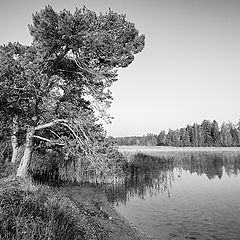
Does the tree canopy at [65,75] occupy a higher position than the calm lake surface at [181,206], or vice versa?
the tree canopy at [65,75]

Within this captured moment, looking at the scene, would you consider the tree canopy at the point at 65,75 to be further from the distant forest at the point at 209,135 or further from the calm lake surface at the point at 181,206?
the distant forest at the point at 209,135

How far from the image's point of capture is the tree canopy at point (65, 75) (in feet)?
35.6

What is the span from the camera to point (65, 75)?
1372 cm

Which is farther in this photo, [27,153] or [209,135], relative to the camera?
[209,135]

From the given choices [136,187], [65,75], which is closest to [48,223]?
[65,75]

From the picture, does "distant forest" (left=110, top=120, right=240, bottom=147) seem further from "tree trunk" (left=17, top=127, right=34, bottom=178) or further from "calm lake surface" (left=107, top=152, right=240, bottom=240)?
"tree trunk" (left=17, top=127, right=34, bottom=178)

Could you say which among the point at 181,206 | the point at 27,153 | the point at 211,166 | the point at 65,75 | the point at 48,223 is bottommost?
the point at 181,206

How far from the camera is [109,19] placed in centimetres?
1238

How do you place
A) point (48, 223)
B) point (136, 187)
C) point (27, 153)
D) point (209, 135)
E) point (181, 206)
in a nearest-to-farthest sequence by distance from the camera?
point (48, 223)
point (181, 206)
point (27, 153)
point (136, 187)
point (209, 135)

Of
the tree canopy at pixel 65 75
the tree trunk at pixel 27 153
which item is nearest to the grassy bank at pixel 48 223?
the tree trunk at pixel 27 153

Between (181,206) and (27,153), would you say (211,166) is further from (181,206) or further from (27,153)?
(27,153)

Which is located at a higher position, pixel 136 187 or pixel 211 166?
pixel 211 166

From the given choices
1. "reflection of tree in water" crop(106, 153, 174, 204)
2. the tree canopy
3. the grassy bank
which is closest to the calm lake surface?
"reflection of tree in water" crop(106, 153, 174, 204)

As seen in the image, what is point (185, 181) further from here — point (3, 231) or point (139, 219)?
point (3, 231)
